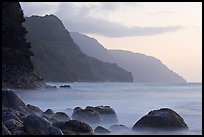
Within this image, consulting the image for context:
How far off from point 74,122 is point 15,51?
3565cm

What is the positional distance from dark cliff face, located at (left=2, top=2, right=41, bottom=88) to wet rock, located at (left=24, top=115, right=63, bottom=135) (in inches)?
1287

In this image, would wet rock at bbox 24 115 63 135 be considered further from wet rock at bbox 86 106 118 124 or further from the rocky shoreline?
wet rock at bbox 86 106 118 124

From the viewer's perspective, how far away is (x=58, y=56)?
141m

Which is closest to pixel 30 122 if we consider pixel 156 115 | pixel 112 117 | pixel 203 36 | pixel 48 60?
pixel 156 115

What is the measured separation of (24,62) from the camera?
150 ft

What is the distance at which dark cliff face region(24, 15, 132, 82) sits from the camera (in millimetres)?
127500

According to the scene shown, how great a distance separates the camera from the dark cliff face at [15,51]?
141 feet

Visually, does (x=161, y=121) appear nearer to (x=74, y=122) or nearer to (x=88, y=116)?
(x=74, y=122)

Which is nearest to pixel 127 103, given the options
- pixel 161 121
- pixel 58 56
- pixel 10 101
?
pixel 10 101

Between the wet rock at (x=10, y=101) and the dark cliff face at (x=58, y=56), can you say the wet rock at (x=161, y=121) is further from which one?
the dark cliff face at (x=58, y=56)

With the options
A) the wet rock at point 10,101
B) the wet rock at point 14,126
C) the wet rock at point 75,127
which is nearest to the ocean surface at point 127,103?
the wet rock at point 75,127

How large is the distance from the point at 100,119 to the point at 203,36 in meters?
13.1

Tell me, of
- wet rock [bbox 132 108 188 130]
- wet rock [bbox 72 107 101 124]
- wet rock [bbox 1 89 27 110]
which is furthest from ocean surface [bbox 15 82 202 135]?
wet rock [bbox 1 89 27 110]

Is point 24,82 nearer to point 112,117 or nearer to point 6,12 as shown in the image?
point 6,12
